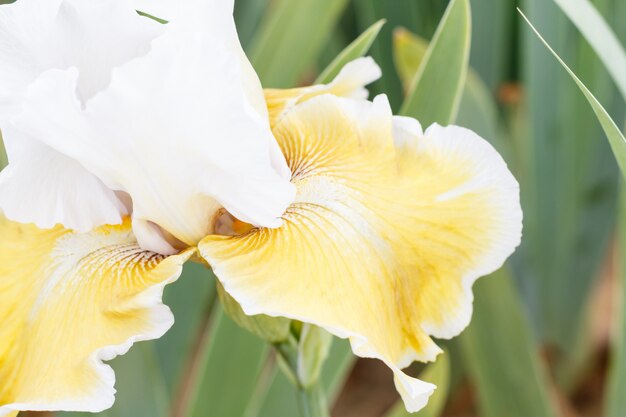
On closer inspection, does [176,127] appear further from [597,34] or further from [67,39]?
[597,34]

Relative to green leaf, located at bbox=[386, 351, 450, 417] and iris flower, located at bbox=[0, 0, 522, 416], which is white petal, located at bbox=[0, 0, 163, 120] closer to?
iris flower, located at bbox=[0, 0, 522, 416]

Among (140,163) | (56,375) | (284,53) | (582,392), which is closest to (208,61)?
(140,163)

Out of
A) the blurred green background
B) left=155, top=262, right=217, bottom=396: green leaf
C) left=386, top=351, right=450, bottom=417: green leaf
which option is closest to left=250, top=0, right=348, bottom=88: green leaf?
the blurred green background

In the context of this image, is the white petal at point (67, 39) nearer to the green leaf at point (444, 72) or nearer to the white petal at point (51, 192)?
the white petal at point (51, 192)

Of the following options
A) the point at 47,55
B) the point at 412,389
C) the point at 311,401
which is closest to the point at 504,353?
the point at 311,401

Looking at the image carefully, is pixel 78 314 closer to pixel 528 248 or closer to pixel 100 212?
pixel 100 212

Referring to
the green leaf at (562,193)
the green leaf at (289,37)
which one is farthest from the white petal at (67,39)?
the green leaf at (562,193)
